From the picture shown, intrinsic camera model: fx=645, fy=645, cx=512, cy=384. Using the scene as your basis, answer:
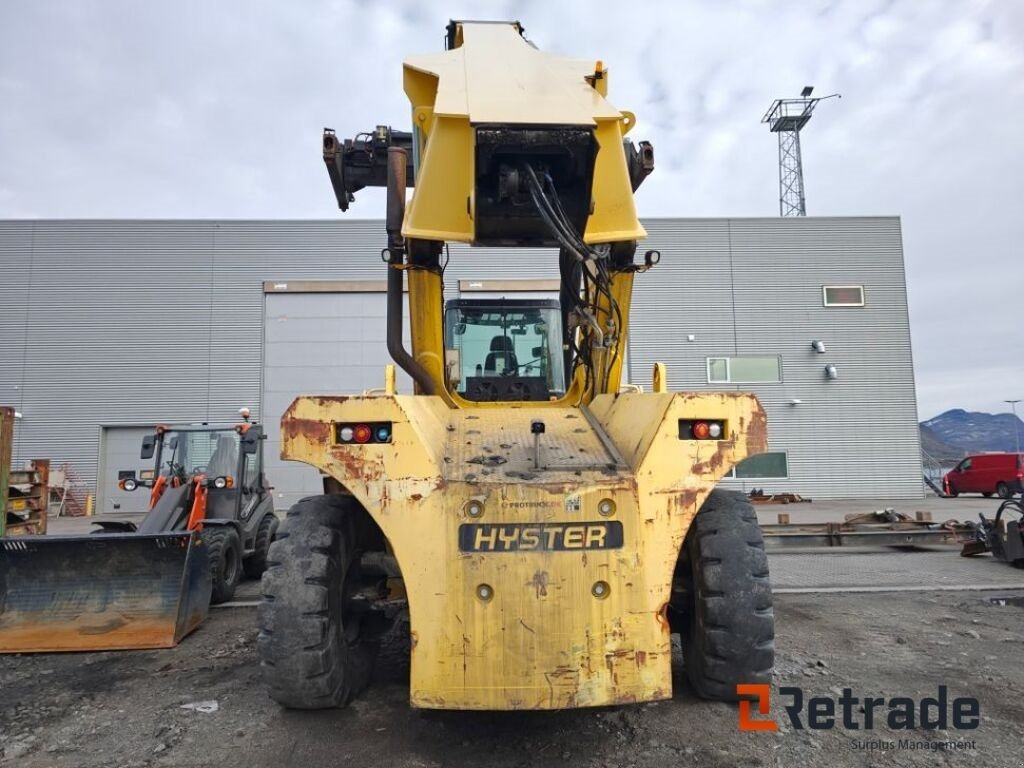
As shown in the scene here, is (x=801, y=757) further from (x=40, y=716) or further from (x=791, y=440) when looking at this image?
(x=791, y=440)

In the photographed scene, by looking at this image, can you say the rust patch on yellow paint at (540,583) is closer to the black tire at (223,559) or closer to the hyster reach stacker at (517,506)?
the hyster reach stacker at (517,506)

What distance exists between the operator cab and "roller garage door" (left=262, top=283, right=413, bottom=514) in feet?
48.4

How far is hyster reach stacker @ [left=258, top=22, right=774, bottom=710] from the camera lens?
285cm

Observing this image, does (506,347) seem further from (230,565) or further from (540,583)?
(230,565)

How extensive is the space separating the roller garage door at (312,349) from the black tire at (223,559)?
1283cm

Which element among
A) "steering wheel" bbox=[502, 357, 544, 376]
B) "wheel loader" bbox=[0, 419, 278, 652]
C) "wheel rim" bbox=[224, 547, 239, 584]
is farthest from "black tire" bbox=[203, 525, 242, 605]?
"steering wheel" bbox=[502, 357, 544, 376]

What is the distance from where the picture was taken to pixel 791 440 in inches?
862

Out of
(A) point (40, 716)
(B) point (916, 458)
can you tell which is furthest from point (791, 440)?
(A) point (40, 716)

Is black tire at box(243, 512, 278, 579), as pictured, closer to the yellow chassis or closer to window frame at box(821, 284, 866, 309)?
the yellow chassis

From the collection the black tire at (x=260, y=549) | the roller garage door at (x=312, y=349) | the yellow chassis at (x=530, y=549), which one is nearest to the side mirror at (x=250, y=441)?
the black tire at (x=260, y=549)

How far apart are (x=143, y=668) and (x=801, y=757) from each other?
444cm

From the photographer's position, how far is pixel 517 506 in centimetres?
293

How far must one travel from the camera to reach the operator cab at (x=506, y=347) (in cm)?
543

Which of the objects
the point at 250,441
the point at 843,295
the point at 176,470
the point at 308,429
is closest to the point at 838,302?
the point at 843,295
